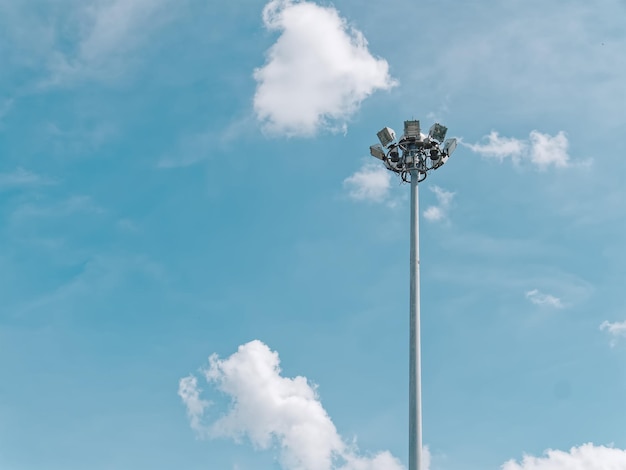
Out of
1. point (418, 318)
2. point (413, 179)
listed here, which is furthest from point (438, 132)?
point (418, 318)

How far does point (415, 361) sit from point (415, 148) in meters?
11.6

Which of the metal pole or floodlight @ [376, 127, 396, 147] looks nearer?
the metal pole

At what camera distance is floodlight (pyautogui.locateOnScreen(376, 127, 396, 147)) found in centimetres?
4269

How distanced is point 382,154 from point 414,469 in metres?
16.3

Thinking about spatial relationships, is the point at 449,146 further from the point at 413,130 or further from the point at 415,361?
the point at 415,361

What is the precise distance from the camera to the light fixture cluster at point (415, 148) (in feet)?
139

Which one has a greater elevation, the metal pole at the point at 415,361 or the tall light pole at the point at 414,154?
the tall light pole at the point at 414,154

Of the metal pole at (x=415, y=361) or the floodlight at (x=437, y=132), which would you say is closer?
the metal pole at (x=415, y=361)

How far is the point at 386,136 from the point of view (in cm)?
4278

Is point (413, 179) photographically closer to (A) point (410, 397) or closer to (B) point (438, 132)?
(B) point (438, 132)

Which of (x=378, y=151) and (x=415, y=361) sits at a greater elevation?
(x=378, y=151)

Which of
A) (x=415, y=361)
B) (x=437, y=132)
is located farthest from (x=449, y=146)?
(x=415, y=361)

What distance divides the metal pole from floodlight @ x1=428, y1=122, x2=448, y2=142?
11.7 feet

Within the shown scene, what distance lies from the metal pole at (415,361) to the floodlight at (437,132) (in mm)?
3564
